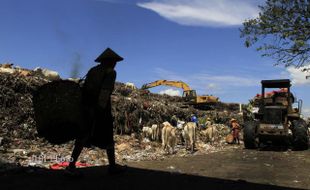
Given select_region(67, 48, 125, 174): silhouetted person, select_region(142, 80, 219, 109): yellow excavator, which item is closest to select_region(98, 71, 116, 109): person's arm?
select_region(67, 48, 125, 174): silhouetted person

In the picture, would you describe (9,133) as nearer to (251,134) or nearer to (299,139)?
(251,134)

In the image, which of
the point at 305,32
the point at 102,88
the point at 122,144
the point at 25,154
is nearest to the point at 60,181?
the point at 102,88

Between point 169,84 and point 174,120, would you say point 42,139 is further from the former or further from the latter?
point 169,84

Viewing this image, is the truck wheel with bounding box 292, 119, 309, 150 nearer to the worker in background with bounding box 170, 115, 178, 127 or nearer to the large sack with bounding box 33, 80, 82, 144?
the worker in background with bounding box 170, 115, 178, 127

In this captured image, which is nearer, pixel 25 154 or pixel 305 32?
pixel 25 154

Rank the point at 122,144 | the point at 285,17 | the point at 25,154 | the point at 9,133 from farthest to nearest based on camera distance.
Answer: the point at 122,144
the point at 285,17
the point at 9,133
the point at 25,154

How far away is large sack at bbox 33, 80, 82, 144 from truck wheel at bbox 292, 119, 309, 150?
1139cm

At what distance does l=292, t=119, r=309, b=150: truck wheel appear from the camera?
15547mm

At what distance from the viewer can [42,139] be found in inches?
543

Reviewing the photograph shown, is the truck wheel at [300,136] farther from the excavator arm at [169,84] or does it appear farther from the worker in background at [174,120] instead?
the excavator arm at [169,84]

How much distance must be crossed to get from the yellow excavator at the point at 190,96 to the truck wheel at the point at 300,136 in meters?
18.2

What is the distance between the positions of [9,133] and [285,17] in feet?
32.3

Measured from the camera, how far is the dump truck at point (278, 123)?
1576 cm

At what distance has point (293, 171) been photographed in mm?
9594
